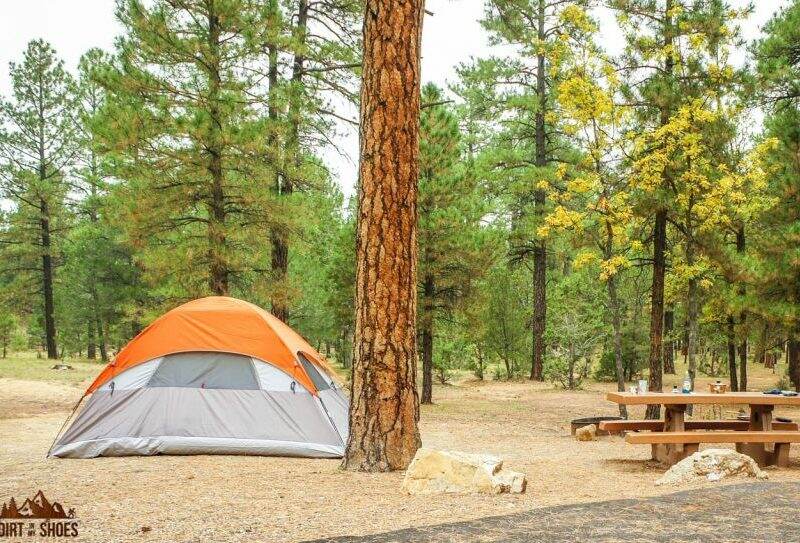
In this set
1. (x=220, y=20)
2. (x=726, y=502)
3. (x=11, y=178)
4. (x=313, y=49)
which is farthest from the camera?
(x=11, y=178)

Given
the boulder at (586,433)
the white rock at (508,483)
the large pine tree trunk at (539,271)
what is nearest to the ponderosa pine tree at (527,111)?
the large pine tree trunk at (539,271)

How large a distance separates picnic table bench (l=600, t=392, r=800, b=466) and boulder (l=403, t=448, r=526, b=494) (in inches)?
87.0

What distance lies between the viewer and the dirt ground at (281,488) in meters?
4.09

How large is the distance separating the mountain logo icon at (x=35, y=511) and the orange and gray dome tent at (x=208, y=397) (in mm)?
3000

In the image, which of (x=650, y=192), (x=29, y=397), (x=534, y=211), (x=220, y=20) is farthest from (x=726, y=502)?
A: (x=534, y=211)

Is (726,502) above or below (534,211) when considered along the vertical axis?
below

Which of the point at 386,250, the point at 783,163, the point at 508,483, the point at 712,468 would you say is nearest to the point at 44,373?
the point at 386,250

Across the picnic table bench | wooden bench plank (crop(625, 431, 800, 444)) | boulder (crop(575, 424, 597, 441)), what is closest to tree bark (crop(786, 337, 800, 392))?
boulder (crop(575, 424, 597, 441))

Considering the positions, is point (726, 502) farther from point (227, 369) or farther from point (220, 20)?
point (220, 20)

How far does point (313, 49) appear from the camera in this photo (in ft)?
48.0

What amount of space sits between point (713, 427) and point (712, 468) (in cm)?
216

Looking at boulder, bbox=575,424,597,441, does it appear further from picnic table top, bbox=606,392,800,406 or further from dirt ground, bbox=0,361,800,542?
picnic table top, bbox=606,392,800,406

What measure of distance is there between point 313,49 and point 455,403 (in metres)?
8.56

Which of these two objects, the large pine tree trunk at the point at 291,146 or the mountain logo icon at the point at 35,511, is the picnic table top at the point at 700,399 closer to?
the mountain logo icon at the point at 35,511
